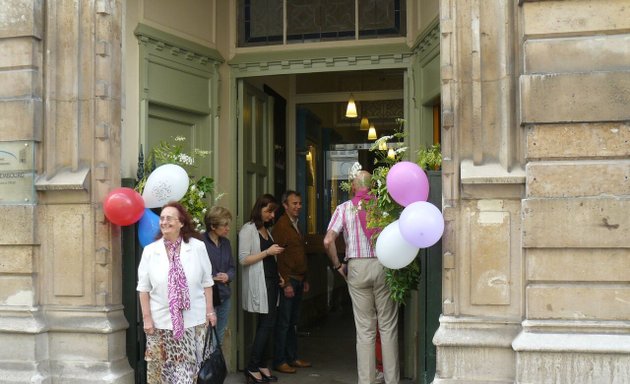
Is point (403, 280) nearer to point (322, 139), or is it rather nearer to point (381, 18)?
point (381, 18)

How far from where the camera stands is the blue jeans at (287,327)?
8742 mm

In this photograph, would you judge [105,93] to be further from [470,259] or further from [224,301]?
[470,259]

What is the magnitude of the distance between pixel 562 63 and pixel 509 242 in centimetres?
141

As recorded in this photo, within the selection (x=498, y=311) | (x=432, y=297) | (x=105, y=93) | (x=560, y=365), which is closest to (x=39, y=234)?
(x=105, y=93)

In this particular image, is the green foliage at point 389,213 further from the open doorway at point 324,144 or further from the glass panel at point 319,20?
the open doorway at point 324,144

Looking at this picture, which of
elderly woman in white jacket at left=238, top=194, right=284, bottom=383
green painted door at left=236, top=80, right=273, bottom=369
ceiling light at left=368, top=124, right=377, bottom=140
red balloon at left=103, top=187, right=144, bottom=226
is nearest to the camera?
red balloon at left=103, top=187, right=144, bottom=226

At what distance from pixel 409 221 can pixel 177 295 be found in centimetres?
184

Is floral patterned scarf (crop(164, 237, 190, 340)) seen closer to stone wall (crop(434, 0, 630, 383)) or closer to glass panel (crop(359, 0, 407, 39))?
stone wall (crop(434, 0, 630, 383))

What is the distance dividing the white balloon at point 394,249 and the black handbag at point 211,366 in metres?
1.48

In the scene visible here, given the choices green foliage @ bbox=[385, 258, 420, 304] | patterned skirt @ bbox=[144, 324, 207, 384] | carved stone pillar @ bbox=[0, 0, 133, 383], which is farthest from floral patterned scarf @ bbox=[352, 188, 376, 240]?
carved stone pillar @ bbox=[0, 0, 133, 383]

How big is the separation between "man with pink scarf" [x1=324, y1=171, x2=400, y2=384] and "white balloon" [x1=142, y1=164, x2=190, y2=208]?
5.27ft

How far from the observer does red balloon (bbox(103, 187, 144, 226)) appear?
6.74 m

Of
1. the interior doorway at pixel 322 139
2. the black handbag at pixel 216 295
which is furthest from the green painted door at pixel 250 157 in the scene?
the black handbag at pixel 216 295

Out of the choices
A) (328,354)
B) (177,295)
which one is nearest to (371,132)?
(328,354)
